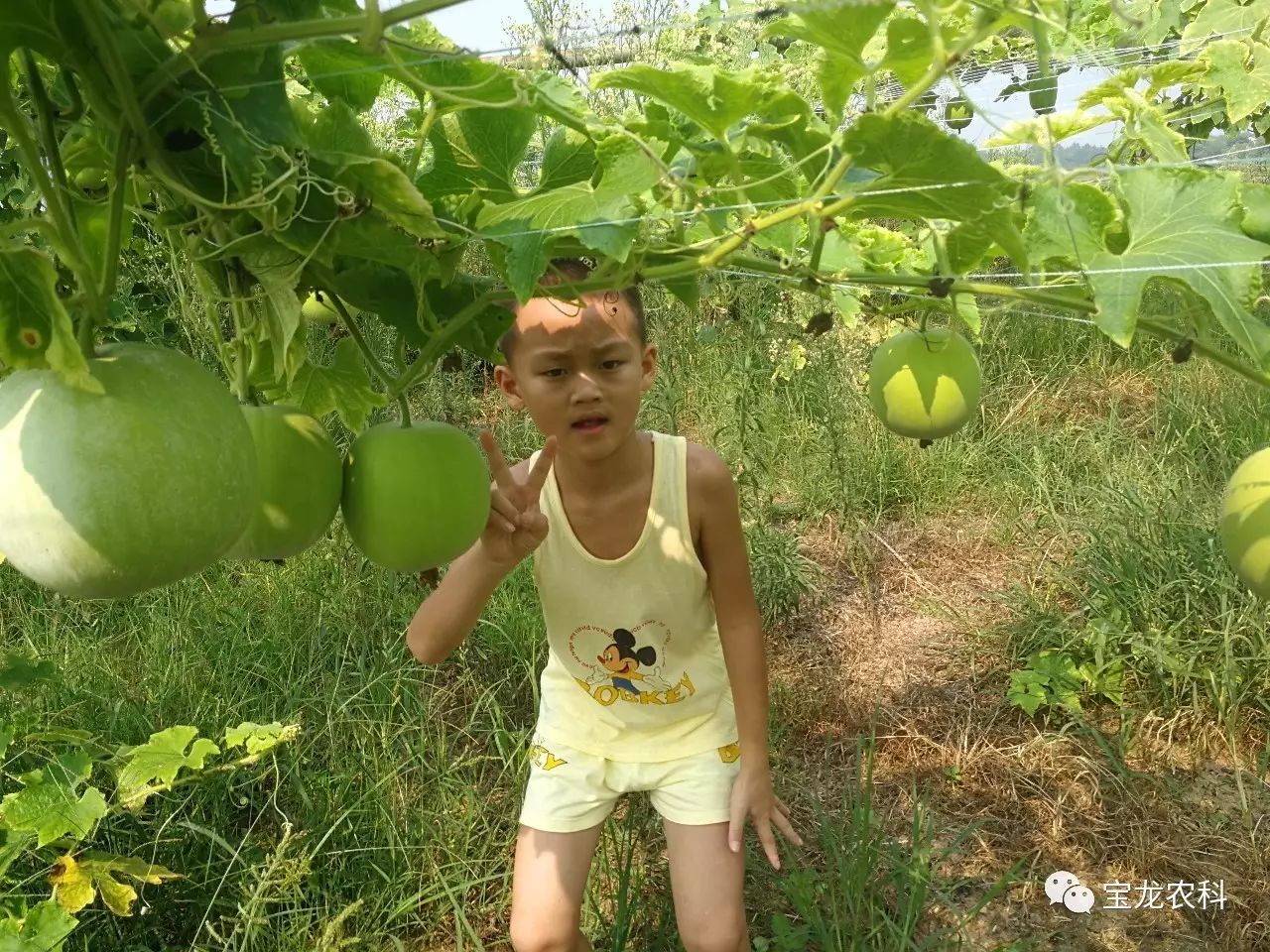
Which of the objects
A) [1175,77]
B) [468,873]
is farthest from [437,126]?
[468,873]

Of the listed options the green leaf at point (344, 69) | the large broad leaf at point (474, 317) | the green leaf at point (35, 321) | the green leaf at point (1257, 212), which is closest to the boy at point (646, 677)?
the large broad leaf at point (474, 317)

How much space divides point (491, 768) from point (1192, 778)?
1676 mm

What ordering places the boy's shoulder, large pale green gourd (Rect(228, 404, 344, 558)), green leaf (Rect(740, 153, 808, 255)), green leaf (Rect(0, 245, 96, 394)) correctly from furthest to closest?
the boy's shoulder < green leaf (Rect(740, 153, 808, 255)) < large pale green gourd (Rect(228, 404, 344, 558)) < green leaf (Rect(0, 245, 96, 394))

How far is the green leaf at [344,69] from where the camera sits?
76 cm

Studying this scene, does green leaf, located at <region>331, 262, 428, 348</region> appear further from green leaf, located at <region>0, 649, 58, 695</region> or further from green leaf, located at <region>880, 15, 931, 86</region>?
green leaf, located at <region>0, 649, 58, 695</region>

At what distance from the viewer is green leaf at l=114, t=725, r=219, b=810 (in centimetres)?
167

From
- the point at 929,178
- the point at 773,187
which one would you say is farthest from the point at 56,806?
the point at 929,178

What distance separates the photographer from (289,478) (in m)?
0.84

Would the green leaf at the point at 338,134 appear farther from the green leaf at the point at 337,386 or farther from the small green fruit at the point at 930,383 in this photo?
the small green fruit at the point at 930,383

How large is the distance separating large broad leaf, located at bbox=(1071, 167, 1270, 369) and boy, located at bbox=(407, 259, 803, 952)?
828 mm

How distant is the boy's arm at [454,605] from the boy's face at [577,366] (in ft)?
0.78

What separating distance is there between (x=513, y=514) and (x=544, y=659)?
1.40m

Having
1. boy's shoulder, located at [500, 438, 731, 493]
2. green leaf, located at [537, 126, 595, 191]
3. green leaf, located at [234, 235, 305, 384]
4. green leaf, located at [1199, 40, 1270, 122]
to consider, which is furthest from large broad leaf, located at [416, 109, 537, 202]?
green leaf, located at [1199, 40, 1270, 122]

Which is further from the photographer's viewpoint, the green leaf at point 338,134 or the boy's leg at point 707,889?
the boy's leg at point 707,889
